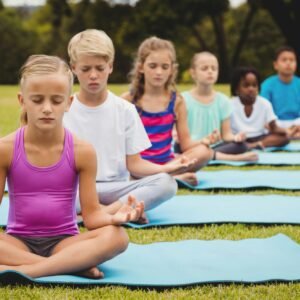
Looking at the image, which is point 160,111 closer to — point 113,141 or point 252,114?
point 113,141

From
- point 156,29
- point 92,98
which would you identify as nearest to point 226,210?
point 92,98

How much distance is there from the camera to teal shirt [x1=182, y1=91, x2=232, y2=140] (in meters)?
6.56

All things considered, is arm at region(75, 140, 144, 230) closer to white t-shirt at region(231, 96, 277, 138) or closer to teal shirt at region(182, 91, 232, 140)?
teal shirt at region(182, 91, 232, 140)

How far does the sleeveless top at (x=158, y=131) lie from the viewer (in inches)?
207

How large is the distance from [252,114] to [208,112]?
1173 millimetres

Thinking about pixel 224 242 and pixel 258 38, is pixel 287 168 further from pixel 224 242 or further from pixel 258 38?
pixel 258 38

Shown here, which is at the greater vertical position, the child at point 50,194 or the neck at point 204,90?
the neck at point 204,90

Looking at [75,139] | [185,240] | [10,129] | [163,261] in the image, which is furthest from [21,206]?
[10,129]

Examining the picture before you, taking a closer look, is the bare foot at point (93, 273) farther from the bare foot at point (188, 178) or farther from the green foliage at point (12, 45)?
the green foliage at point (12, 45)

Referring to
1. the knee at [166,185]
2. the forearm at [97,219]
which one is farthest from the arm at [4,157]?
the knee at [166,185]

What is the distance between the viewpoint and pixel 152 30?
30.2 metres

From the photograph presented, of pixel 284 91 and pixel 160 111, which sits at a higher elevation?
pixel 284 91

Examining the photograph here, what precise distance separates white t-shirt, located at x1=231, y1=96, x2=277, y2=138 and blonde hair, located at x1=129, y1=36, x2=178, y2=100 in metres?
2.30

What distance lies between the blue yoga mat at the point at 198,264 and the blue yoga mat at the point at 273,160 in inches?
119
